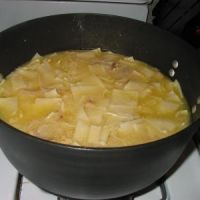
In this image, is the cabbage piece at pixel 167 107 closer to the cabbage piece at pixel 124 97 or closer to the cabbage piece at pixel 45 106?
the cabbage piece at pixel 124 97

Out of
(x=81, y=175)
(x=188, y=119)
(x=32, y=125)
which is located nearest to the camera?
(x=81, y=175)

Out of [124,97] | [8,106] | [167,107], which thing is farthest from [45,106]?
[167,107]

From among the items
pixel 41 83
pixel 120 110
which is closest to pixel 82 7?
pixel 41 83

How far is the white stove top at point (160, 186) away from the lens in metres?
0.95

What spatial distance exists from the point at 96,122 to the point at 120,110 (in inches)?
3.4

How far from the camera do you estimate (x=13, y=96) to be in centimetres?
104

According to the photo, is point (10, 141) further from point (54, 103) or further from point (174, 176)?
point (174, 176)

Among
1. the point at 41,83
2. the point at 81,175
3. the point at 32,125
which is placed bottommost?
the point at 81,175

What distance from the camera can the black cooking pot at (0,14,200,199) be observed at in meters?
0.69

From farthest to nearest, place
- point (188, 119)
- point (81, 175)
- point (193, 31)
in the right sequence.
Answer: point (193, 31)
point (188, 119)
point (81, 175)

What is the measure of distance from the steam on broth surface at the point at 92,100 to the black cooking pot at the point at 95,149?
0.04 meters

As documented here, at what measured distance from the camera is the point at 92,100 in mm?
1034

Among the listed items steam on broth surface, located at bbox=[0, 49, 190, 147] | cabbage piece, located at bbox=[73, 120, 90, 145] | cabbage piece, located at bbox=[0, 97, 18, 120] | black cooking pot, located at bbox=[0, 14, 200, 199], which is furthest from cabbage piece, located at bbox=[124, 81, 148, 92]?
cabbage piece, located at bbox=[0, 97, 18, 120]

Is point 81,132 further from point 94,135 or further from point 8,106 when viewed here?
point 8,106
